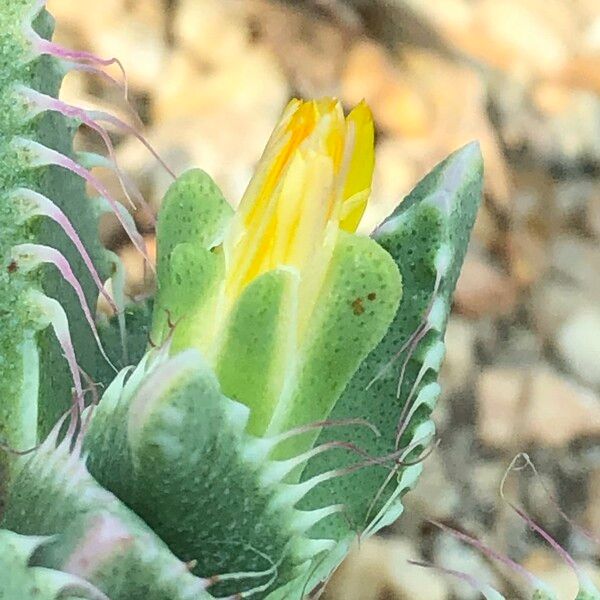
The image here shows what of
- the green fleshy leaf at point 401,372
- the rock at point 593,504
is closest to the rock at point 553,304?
the rock at point 593,504

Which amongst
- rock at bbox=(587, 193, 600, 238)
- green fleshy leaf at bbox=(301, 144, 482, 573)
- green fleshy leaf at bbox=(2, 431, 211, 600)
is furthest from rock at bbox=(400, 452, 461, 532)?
green fleshy leaf at bbox=(2, 431, 211, 600)

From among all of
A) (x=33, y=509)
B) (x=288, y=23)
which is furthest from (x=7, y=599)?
(x=288, y=23)

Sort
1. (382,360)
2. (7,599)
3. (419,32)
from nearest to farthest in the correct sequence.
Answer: (7,599) → (382,360) → (419,32)

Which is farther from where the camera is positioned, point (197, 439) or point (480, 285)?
point (480, 285)

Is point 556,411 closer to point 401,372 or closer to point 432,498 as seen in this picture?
point 432,498

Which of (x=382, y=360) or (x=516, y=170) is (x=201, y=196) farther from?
(x=516, y=170)

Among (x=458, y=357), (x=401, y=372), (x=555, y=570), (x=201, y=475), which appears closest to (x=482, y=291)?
(x=458, y=357)

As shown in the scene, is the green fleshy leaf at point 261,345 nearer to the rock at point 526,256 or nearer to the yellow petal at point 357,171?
the yellow petal at point 357,171
